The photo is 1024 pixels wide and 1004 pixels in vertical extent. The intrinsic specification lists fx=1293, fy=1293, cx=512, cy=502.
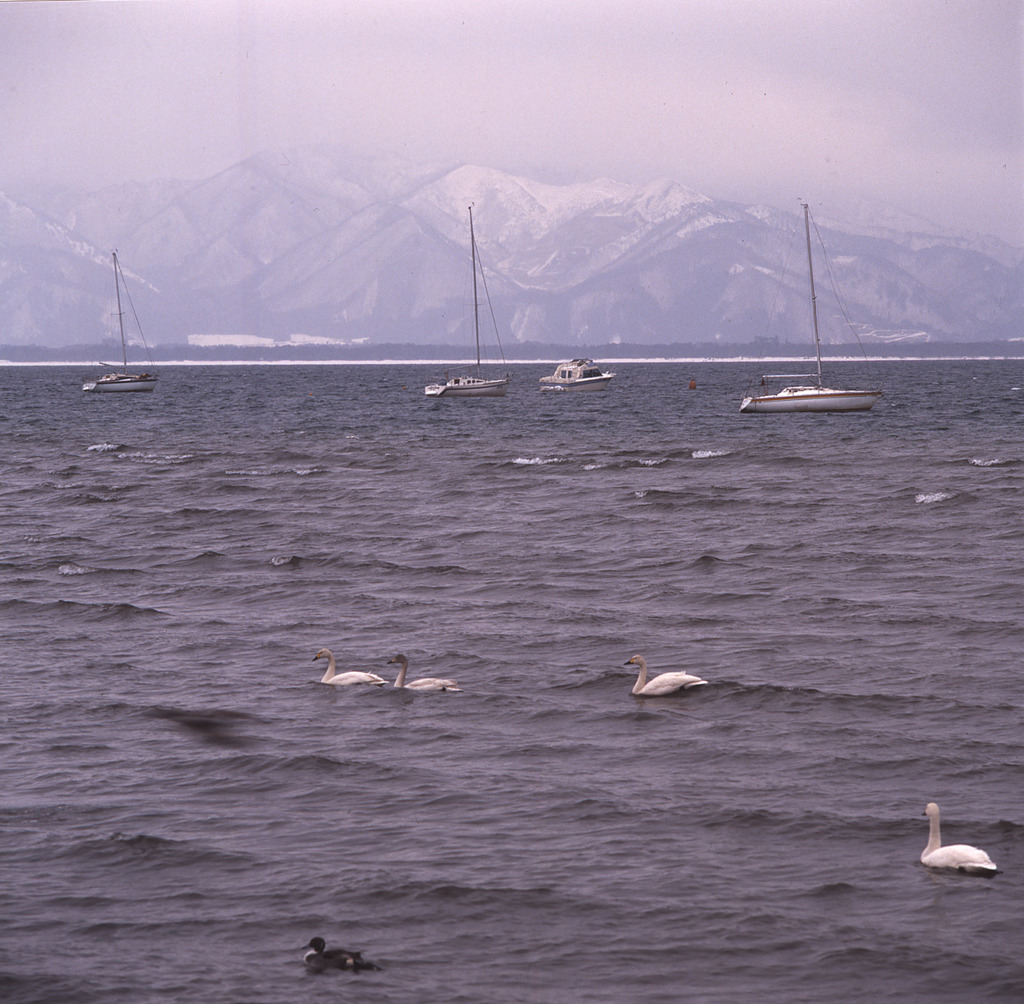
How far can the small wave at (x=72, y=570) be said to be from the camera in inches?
1093

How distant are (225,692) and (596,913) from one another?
8.45 meters

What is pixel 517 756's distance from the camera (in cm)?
1496

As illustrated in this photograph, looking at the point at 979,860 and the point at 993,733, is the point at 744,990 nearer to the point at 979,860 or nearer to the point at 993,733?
the point at 979,860

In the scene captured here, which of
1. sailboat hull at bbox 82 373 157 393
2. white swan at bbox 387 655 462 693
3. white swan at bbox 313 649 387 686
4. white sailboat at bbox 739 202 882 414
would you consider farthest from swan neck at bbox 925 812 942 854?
sailboat hull at bbox 82 373 157 393

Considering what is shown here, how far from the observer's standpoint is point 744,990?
9648 mm

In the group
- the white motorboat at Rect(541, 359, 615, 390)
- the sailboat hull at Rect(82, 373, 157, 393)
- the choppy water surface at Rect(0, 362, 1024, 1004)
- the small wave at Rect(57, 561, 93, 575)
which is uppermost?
the sailboat hull at Rect(82, 373, 157, 393)

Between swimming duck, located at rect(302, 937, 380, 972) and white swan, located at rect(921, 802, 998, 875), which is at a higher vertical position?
swimming duck, located at rect(302, 937, 380, 972)

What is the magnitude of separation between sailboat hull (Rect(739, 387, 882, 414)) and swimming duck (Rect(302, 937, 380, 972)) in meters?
71.6

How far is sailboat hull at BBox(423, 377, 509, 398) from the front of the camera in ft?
369

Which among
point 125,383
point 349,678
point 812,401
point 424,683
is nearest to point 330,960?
point 424,683

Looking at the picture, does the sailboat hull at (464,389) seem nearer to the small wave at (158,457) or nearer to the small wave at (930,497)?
the small wave at (158,457)

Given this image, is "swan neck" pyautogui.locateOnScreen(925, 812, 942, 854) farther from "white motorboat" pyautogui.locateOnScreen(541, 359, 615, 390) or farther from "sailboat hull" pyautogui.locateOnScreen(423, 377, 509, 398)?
"white motorboat" pyautogui.locateOnScreen(541, 359, 615, 390)

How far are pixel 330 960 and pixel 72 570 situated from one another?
19952mm

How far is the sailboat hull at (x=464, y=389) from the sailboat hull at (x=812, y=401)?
35.2 metres
